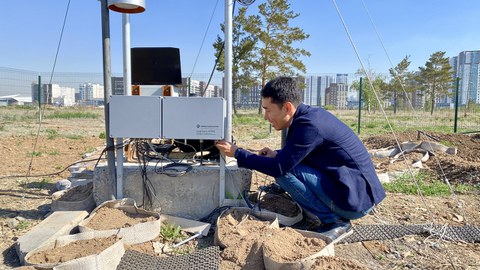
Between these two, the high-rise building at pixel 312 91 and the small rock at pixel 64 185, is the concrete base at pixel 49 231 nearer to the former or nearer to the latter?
the small rock at pixel 64 185

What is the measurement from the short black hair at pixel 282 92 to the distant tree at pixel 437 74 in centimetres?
2406

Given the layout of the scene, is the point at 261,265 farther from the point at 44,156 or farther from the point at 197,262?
the point at 44,156

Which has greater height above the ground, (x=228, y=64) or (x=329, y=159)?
(x=228, y=64)

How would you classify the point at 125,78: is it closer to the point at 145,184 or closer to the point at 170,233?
the point at 145,184

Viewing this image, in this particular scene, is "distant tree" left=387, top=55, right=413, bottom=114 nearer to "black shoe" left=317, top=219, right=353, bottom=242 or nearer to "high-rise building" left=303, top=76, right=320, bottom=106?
"high-rise building" left=303, top=76, right=320, bottom=106

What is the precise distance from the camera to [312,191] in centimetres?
273

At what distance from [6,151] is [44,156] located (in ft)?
3.36

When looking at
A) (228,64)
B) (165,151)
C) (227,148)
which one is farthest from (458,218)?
(165,151)

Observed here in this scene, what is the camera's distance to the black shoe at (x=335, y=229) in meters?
2.68

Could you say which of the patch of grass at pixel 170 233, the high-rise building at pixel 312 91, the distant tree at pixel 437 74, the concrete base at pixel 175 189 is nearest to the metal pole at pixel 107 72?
the concrete base at pixel 175 189

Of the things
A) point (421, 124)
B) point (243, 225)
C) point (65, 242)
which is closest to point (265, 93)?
point (243, 225)

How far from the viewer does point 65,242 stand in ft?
8.30

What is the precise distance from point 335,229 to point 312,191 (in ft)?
1.08

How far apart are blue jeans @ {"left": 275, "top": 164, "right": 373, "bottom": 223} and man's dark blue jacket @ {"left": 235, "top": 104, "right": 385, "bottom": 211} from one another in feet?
0.16
